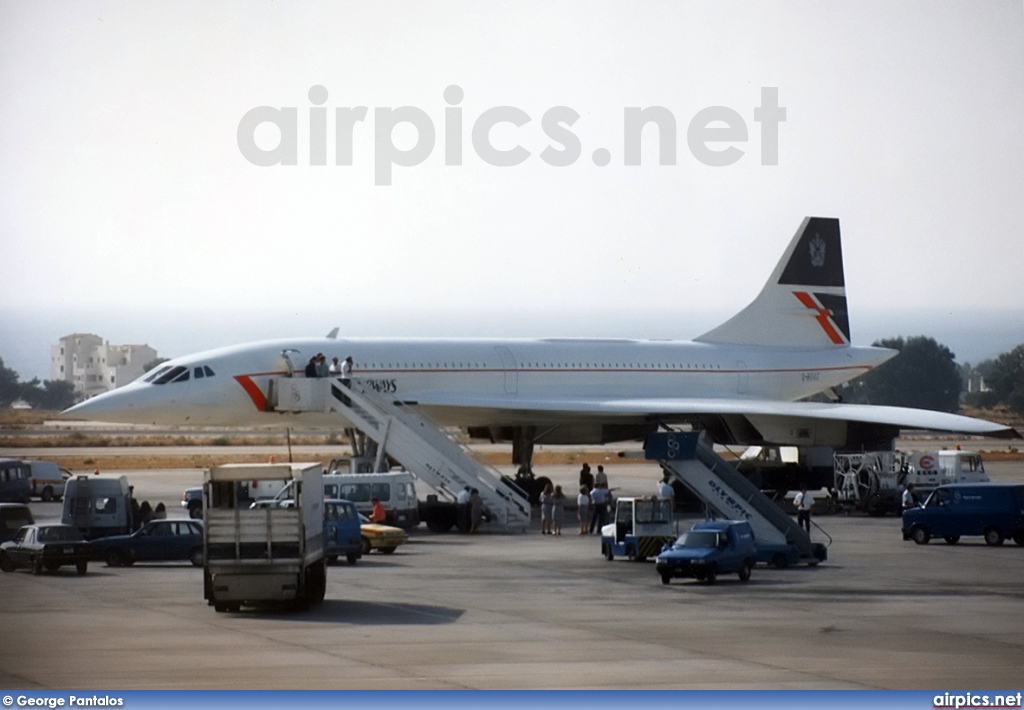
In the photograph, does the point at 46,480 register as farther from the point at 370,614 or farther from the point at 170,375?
the point at 370,614

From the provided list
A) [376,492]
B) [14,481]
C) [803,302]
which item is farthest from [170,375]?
[803,302]

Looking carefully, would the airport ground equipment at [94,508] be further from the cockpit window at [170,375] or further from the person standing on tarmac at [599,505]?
the person standing on tarmac at [599,505]

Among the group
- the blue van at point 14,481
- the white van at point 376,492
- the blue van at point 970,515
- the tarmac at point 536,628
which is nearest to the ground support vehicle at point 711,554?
the tarmac at point 536,628

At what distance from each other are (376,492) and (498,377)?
1034cm

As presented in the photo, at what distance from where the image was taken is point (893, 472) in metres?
50.4

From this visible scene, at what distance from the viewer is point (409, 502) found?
41031 millimetres

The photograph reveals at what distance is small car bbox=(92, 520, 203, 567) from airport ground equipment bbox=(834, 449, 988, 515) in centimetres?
2373

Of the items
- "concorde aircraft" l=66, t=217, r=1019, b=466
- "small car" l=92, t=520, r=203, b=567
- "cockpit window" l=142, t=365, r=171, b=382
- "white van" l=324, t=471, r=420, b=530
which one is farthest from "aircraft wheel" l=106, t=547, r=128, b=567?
"cockpit window" l=142, t=365, r=171, b=382

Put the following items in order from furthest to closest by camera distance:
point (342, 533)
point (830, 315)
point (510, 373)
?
point (830, 315)
point (510, 373)
point (342, 533)

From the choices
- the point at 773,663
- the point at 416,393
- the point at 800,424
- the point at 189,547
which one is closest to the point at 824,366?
the point at 800,424

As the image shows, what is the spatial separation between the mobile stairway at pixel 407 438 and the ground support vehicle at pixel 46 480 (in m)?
15.7

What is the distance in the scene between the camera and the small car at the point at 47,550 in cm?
3091

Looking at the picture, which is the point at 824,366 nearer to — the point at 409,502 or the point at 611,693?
the point at 409,502

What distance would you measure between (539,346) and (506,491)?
942cm
